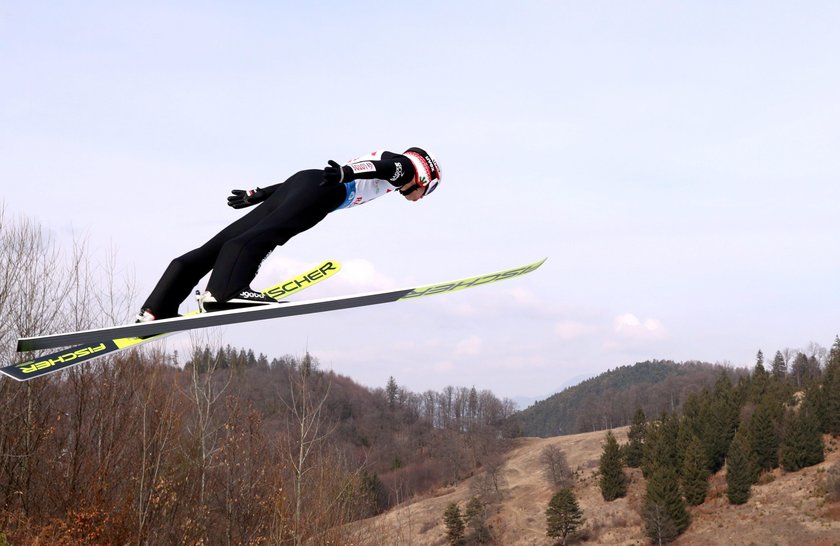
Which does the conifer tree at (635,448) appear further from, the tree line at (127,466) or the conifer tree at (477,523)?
the tree line at (127,466)

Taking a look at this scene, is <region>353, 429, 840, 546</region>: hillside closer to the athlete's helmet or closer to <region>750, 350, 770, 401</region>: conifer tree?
<region>750, 350, 770, 401</region>: conifer tree

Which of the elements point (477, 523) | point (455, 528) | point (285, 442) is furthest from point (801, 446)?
point (285, 442)

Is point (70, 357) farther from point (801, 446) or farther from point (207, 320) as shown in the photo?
point (801, 446)

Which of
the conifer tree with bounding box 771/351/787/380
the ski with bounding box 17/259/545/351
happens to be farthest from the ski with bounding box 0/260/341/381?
the conifer tree with bounding box 771/351/787/380

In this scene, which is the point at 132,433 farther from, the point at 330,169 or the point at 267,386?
the point at 267,386

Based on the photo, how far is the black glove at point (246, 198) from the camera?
5.70 m

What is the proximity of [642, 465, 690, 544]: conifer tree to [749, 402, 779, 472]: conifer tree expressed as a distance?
10.5 meters

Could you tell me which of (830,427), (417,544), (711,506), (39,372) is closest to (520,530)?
(417,544)

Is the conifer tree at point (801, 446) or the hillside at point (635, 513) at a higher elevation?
the conifer tree at point (801, 446)

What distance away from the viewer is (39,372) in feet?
18.7

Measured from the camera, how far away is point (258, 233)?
16.8 feet

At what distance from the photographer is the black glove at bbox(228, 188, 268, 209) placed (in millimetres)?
5703

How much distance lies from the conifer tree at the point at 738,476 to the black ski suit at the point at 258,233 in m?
77.0

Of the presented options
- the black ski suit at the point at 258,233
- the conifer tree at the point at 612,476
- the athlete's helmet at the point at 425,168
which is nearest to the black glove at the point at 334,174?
the black ski suit at the point at 258,233
